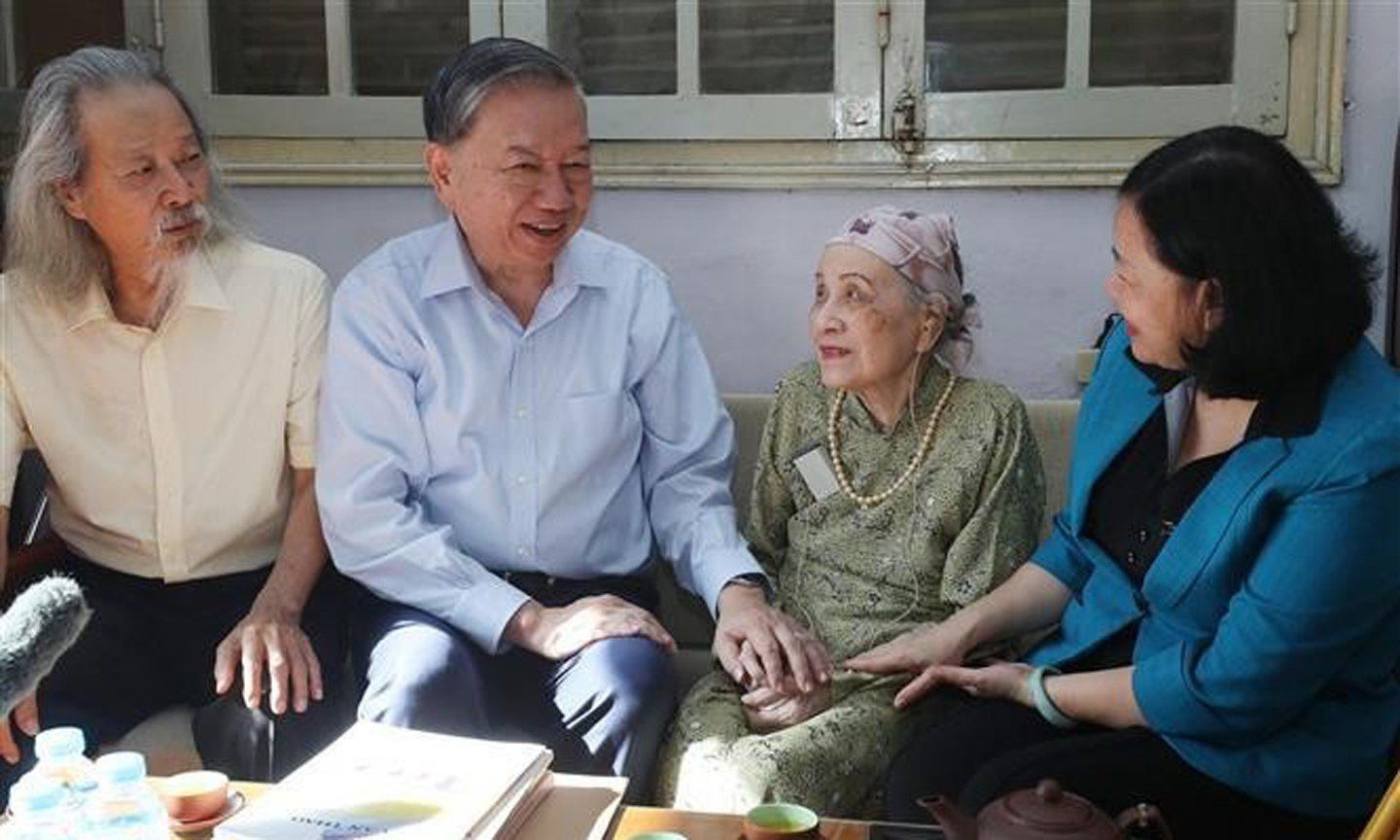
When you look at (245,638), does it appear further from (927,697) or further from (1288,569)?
(1288,569)

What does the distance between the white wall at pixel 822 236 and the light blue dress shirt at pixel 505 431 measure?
2.21ft

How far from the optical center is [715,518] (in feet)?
7.36

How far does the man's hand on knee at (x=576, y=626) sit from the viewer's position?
2041mm

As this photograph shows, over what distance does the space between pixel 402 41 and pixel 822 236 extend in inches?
39.8

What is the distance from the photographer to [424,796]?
4.74 feet

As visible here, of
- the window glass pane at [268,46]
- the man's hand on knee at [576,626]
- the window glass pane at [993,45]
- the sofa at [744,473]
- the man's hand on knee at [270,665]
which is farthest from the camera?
the window glass pane at [268,46]

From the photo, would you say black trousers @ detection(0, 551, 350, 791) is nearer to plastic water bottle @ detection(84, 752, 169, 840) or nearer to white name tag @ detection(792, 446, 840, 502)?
plastic water bottle @ detection(84, 752, 169, 840)

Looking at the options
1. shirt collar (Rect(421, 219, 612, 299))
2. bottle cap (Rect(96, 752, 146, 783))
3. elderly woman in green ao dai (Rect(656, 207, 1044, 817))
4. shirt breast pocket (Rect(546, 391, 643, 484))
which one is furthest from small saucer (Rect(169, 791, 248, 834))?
shirt collar (Rect(421, 219, 612, 299))

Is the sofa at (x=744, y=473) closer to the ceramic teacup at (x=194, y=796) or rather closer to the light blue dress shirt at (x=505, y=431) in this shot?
the light blue dress shirt at (x=505, y=431)

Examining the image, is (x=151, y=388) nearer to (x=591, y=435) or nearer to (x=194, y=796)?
(x=591, y=435)

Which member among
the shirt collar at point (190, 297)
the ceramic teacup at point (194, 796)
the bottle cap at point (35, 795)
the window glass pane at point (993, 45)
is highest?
the window glass pane at point (993, 45)

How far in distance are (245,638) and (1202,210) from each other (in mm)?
1381

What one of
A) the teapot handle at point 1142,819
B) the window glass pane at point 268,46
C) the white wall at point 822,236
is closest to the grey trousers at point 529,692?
the teapot handle at point 1142,819

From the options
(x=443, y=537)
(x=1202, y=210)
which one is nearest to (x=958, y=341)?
(x=1202, y=210)
